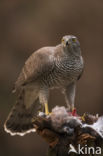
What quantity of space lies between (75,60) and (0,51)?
2822 millimetres

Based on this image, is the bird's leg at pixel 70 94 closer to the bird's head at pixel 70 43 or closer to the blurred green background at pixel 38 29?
the bird's head at pixel 70 43

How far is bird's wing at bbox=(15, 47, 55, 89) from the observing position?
3.40 m

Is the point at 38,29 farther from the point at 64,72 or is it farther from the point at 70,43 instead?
the point at 70,43

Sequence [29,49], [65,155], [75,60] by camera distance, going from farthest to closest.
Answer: [29,49] < [75,60] < [65,155]

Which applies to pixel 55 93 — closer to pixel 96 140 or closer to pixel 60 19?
pixel 60 19

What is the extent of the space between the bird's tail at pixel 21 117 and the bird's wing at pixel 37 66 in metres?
0.30

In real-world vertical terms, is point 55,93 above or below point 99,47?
below

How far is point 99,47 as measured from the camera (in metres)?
6.18

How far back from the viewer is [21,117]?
12.6ft

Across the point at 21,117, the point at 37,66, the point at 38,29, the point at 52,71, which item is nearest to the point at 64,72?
the point at 52,71

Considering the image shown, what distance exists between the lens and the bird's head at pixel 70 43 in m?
3.21

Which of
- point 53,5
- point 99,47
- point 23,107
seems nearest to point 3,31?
point 53,5

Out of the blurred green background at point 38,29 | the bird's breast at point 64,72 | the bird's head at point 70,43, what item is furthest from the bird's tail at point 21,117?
the blurred green background at point 38,29

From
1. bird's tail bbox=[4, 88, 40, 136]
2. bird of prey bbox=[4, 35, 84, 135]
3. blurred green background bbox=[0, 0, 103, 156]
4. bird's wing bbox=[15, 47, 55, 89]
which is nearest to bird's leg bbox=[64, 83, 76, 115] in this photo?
bird of prey bbox=[4, 35, 84, 135]
